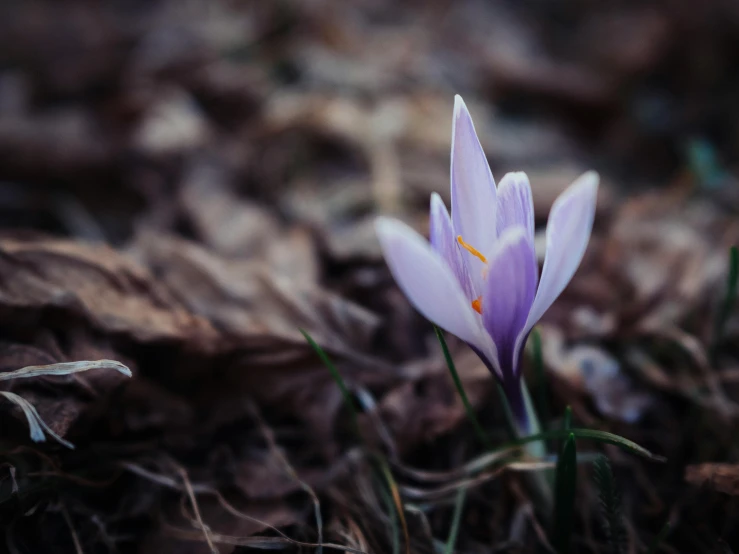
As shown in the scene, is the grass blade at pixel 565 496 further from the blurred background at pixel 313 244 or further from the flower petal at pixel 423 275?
the flower petal at pixel 423 275

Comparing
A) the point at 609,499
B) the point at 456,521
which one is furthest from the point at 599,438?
the point at 456,521

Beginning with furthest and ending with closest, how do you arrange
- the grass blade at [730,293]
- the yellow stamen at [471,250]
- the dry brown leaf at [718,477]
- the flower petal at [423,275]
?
the grass blade at [730,293] → the dry brown leaf at [718,477] → the yellow stamen at [471,250] → the flower petal at [423,275]

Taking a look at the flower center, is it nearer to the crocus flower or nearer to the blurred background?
the crocus flower

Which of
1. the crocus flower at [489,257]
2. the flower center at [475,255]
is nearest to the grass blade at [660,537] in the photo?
the crocus flower at [489,257]

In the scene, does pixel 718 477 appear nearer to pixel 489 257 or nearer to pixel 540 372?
pixel 540 372

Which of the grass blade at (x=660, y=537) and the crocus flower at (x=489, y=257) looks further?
the grass blade at (x=660, y=537)

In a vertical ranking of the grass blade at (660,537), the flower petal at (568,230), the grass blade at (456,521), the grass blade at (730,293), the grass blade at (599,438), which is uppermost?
the flower petal at (568,230)
